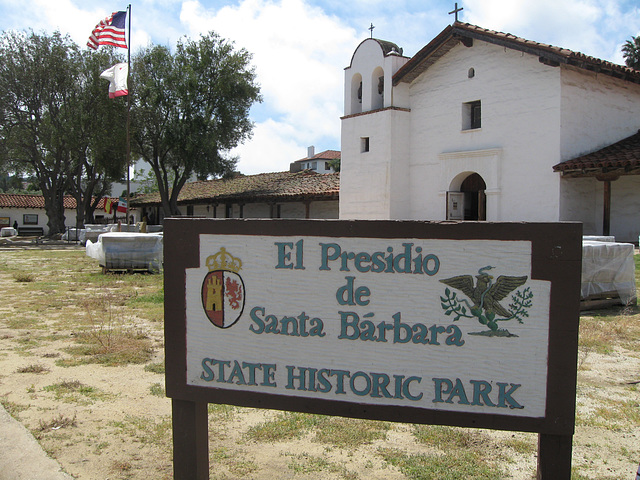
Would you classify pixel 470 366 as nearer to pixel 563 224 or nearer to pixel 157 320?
pixel 563 224

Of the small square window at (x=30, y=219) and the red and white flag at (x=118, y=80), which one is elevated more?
the red and white flag at (x=118, y=80)

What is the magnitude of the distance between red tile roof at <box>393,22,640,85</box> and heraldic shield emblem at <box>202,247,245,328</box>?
17310 mm

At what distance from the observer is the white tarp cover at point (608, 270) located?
344 inches

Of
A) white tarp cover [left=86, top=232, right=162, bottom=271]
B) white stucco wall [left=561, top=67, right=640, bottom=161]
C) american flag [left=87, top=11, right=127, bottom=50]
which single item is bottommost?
white tarp cover [left=86, top=232, right=162, bottom=271]

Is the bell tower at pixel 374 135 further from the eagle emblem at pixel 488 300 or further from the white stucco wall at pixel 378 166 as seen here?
the eagle emblem at pixel 488 300

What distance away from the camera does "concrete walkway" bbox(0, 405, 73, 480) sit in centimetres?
316

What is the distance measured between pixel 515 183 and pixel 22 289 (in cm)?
1550

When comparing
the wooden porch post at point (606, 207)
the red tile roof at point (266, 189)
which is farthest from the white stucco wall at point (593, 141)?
the red tile roof at point (266, 189)

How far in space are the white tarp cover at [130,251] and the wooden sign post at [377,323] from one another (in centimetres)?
1182

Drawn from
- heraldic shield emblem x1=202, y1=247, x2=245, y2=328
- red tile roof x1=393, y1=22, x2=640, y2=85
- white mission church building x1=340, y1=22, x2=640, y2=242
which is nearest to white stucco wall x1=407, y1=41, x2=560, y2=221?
white mission church building x1=340, y1=22, x2=640, y2=242

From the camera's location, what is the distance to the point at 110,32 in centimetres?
2280

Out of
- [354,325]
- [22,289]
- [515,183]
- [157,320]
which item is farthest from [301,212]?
[354,325]

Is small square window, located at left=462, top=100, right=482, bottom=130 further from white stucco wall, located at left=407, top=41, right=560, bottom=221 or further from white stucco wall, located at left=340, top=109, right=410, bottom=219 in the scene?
white stucco wall, located at left=340, top=109, right=410, bottom=219

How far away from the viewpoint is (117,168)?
35.7 meters
